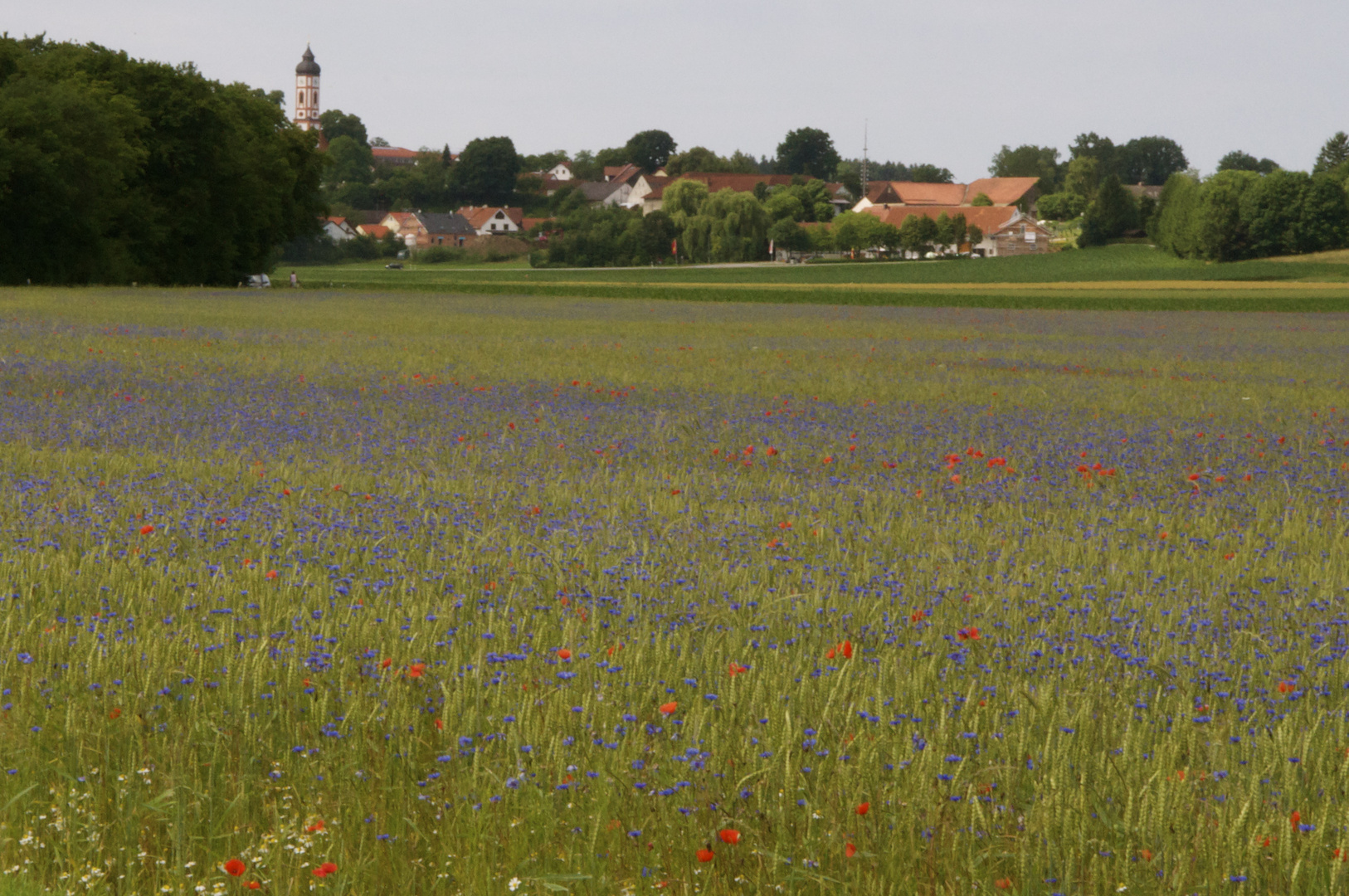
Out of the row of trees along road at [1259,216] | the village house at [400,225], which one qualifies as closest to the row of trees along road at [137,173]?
the row of trees along road at [1259,216]

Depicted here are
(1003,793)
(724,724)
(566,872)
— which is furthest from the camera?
(724,724)

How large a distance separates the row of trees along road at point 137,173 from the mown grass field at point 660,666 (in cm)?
4990

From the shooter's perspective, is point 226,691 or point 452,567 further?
point 452,567

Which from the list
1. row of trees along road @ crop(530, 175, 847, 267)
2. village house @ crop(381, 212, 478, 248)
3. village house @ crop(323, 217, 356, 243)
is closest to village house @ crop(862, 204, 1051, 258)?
row of trees along road @ crop(530, 175, 847, 267)

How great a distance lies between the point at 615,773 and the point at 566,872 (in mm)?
443

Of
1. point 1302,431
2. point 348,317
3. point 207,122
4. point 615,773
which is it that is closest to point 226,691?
point 615,773

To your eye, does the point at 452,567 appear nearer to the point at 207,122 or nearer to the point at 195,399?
the point at 195,399

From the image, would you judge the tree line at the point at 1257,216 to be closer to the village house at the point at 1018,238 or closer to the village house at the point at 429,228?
the village house at the point at 1018,238

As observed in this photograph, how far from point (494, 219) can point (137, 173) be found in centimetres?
13434

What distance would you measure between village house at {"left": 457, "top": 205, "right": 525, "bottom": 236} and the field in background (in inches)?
1853

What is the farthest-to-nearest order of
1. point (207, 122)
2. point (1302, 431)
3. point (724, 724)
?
point (207, 122) < point (1302, 431) < point (724, 724)

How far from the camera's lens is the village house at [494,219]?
193 m

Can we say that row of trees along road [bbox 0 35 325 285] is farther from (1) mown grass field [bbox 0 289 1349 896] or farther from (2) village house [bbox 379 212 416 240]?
(2) village house [bbox 379 212 416 240]

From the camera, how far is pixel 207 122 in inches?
2640
